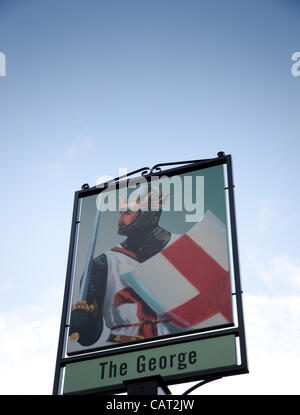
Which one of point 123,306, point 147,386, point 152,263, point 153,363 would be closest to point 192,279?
point 152,263

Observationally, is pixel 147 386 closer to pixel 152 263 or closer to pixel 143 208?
pixel 152 263

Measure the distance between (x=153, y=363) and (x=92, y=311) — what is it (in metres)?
1.06

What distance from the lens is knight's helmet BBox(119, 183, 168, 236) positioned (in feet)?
23.6

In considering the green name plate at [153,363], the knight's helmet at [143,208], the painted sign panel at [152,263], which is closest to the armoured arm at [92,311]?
the painted sign panel at [152,263]

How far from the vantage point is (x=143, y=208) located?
24.2ft

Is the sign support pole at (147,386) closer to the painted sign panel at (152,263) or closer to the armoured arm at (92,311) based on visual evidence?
the painted sign panel at (152,263)

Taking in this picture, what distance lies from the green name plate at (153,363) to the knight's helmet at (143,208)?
1.55 metres

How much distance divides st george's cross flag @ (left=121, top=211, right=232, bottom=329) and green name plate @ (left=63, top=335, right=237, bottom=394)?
0.25 m

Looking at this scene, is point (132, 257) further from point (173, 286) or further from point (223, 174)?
point (223, 174)

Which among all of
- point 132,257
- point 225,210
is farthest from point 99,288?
point 225,210
